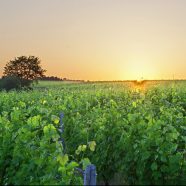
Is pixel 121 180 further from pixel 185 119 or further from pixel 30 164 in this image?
pixel 30 164

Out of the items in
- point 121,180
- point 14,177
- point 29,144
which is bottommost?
point 121,180

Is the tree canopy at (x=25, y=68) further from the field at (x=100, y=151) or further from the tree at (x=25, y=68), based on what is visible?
the field at (x=100, y=151)

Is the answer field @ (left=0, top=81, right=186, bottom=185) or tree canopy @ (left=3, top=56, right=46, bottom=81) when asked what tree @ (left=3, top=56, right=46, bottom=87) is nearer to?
tree canopy @ (left=3, top=56, right=46, bottom=81)

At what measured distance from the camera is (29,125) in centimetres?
677

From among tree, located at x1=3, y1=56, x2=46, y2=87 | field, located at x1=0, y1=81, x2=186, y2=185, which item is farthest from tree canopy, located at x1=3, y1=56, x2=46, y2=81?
field, located at x1=0, y1=81, x2=186, y2=185

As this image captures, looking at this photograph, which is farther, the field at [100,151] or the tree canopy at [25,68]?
the tree canopy at [25,68]

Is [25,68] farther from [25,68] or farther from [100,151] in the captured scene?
[100,151]

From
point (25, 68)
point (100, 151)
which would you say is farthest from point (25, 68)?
point (100, 151)

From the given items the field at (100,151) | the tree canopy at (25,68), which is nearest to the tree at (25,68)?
the tree canopy at (25,68)

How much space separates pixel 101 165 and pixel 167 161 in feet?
6.75

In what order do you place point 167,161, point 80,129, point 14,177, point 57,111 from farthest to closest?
point 57,111
point 80,129
point 167,161
point 14,177

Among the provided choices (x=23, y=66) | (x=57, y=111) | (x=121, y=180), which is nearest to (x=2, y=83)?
(x=23, y=66)

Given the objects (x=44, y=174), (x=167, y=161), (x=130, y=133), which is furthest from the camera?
(x=130, y=133)

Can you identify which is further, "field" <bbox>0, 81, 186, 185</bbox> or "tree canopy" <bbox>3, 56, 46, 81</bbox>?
"tree canopy" <bbox>3, 56, 46, 81</bbox>
